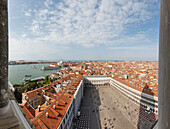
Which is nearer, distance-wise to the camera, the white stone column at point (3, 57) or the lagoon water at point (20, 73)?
the white stone column at point (3, 57)

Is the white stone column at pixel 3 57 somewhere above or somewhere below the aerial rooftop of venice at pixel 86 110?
above

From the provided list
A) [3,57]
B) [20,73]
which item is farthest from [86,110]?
[20,73]

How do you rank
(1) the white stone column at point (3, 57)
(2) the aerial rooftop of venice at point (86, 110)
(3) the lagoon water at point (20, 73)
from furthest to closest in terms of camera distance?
(3) the lagoon water at point (20, 73) < (2) the aerial rooftop of venice at point (86, 110) < (1) the white stone column at point (3, 57)

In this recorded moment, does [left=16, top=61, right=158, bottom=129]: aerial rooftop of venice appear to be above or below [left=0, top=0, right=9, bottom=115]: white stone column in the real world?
below

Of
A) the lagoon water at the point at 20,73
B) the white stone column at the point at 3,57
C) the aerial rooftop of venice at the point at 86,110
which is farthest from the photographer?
the lagoon water at the point at 20,73

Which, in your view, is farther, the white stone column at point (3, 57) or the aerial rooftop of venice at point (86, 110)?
the aerial rooftop of venice at point (86, 110)

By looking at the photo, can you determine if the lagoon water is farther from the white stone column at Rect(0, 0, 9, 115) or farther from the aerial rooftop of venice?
the white stone column at Rect(0, 0, 9, 115)

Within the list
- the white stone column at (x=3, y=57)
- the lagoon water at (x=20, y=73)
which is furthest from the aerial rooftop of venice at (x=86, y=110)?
the lagoon water at (x=20, y=73)

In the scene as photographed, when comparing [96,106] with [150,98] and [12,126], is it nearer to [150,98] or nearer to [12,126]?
[150,98]

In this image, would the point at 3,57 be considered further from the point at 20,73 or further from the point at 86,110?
the point at 20,73

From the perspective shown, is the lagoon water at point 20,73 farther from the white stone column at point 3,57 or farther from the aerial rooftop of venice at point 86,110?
the white stone column at point 3,57

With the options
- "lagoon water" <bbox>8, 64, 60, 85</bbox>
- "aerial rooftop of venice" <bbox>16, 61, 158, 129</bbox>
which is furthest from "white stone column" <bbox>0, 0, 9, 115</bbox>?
"lagoon water" <bbox>8, 64, 60, 85</bbox>
